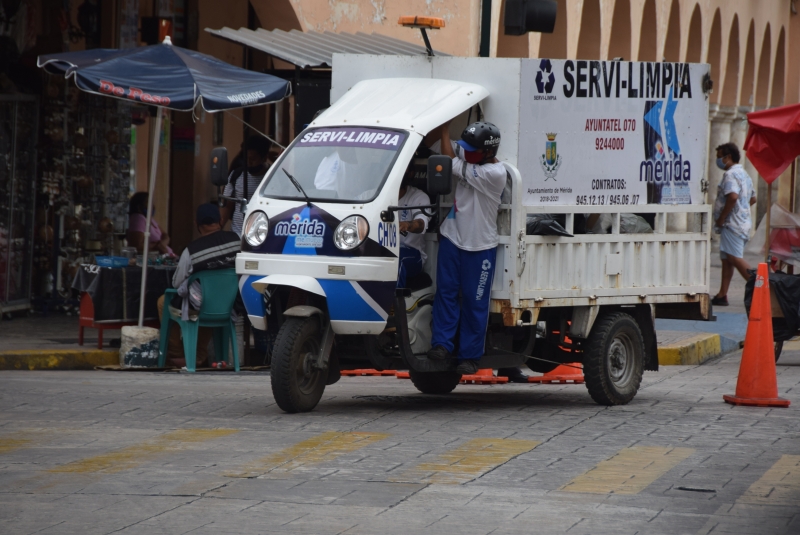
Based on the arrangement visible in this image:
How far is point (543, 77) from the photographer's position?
30.8 feet

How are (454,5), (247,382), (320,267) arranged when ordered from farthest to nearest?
(454,5), (247,382), (320,267)

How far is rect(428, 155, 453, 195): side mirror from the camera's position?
852 cm

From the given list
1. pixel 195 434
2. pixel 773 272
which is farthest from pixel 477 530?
pixel 773 272

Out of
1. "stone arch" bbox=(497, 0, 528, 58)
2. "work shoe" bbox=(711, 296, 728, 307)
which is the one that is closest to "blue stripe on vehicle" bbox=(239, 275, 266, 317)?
"work shoe" bbox=(711, 296, 728, 307)

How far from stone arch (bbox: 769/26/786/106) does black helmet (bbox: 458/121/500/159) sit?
34865mm

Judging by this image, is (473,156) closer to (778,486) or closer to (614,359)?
(614,359)

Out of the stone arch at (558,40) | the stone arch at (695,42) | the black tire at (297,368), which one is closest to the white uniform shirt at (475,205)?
the black tire at (297,368)

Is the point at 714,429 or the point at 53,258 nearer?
the point at 714,429

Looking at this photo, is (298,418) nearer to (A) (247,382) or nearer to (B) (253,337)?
(A) (247,382)

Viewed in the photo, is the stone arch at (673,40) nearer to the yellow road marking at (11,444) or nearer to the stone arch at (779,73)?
the stone arch at (779,73)

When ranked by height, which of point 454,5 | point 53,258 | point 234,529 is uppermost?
point 454,5

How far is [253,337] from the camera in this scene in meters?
12.8

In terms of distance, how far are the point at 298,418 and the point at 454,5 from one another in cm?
1081

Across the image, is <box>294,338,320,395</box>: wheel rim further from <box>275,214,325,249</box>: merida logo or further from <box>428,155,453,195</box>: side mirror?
<box>428,155,453,195</box>: side mirror
